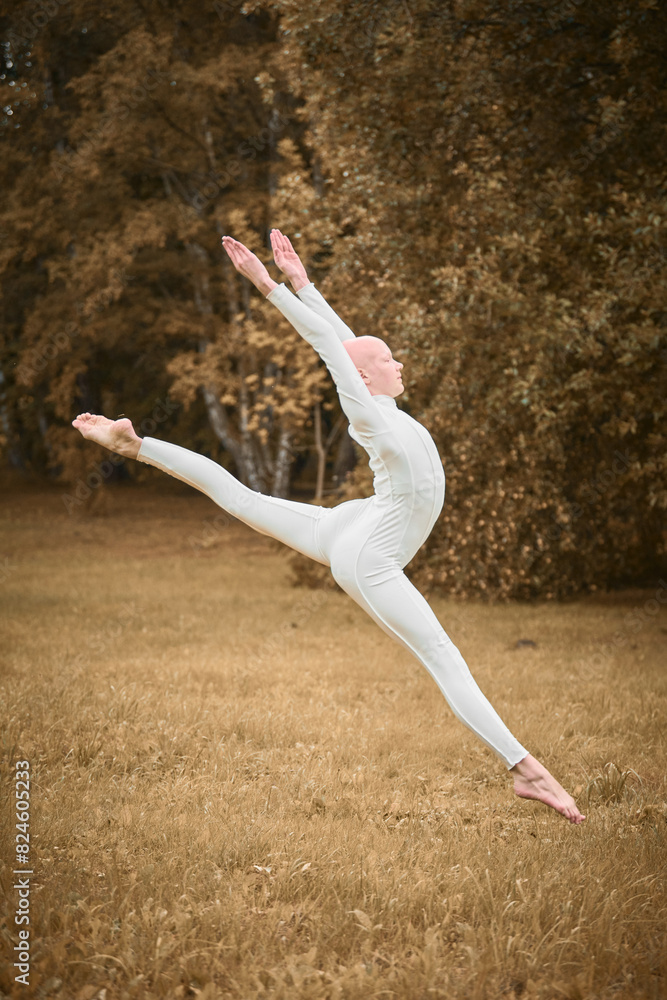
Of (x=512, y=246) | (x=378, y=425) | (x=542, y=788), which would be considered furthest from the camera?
(x=512, y=246)

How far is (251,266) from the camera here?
4.16 meters

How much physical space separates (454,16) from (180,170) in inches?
407


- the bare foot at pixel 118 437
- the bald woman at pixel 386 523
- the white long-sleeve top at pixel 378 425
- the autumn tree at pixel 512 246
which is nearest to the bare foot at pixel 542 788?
the bald woman at pixel 386 523

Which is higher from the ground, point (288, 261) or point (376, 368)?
point (288, 261)

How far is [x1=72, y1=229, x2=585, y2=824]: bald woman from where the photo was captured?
12.7 ft

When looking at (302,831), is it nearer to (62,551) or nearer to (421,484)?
(421,484)

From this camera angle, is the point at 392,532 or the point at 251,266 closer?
the point at 392,532

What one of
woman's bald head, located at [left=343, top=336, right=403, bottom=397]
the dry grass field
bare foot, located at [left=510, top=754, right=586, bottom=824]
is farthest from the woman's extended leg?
the dry grass field

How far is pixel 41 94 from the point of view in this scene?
17625 millimetres

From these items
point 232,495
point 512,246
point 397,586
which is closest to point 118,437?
point 232,495

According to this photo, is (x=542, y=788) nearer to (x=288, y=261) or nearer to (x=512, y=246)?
(x=288, y=261)

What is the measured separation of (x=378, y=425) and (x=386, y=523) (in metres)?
0.47

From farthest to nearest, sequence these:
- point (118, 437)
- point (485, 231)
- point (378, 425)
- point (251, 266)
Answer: point (485, 231) < point (118, 437) < point (251, 266) < point (378, 425)

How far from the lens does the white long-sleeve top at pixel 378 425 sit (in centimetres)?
379
